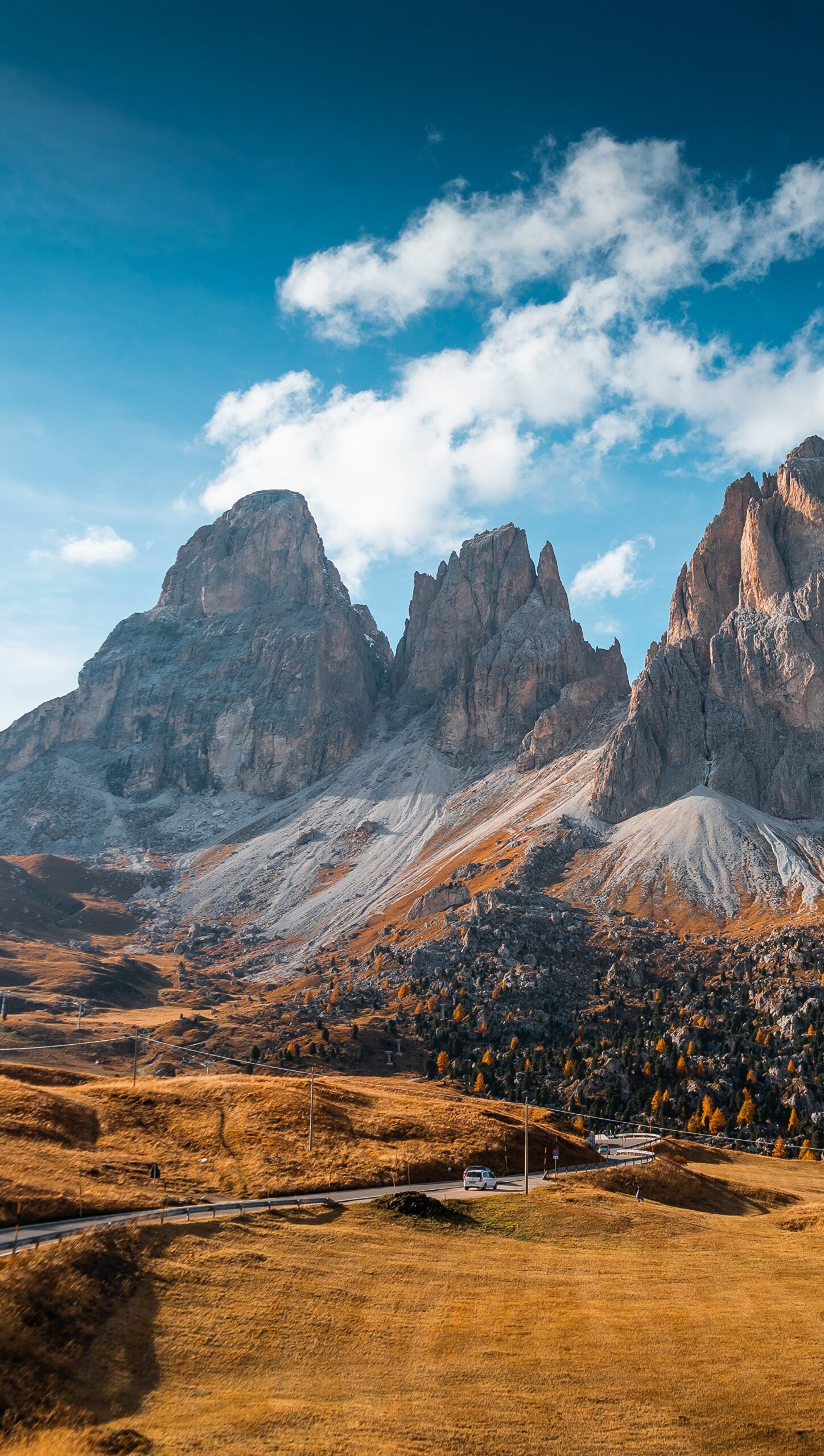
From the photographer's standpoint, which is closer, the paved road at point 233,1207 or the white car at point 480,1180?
the paved road at point 233,1207

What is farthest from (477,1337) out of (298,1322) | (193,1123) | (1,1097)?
(1,1097)

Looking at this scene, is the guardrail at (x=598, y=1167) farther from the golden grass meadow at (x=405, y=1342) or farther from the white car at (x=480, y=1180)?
the golden grass meadow at (x=405, y=1342)

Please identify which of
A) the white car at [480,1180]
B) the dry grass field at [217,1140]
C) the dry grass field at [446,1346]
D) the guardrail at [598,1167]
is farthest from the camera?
the guardrail at [598,1167]

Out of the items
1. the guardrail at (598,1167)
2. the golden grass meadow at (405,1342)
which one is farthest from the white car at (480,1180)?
the golden grass meadow at (405,1342)

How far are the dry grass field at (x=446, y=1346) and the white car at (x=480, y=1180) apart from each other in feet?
22.0

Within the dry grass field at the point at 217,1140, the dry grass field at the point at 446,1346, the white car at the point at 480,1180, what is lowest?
the dry grass field at the point at 446,1346

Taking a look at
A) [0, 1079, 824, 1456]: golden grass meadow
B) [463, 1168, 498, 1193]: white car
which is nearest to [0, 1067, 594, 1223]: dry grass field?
[463, 1168, 498, 1193]: white car

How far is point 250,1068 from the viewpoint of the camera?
15212 centimetres

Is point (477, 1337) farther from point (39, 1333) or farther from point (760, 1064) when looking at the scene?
Answer: point (760, 1064)

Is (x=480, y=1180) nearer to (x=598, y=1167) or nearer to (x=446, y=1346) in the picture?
(x=598, y=1167)

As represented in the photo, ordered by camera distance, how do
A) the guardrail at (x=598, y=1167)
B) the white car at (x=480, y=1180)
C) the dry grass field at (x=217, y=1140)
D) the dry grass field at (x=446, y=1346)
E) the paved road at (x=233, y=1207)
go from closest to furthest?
the dry grass field at (x=446, y=1346), the paved road at (x=233, y=1207), the dry grass field at (x=217, y=1140), the white car at (x=480, y=1180), the guardrail at (x=598, y=1167)

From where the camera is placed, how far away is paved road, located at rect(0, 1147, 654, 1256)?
141 feet

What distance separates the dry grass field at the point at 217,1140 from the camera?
53125mm

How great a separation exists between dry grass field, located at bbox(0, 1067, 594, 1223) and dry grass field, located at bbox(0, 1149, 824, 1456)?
849cm
